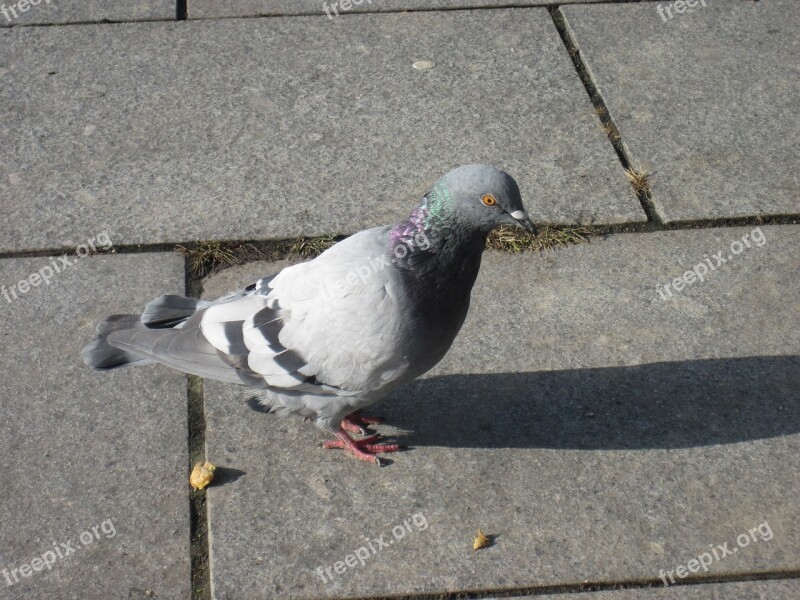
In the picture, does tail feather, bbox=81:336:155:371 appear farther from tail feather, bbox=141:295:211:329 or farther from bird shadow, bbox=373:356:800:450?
bird shadow, bbox=373:356:800:450

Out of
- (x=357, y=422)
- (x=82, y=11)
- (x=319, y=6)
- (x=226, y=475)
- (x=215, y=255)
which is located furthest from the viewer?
(x=319, y=6)

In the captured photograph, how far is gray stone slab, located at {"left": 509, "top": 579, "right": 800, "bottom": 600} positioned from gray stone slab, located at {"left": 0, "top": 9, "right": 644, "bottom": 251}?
2.05 m

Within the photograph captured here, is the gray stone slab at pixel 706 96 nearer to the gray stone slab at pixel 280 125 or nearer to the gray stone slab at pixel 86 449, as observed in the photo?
the gray stone slab at pixel 280 125

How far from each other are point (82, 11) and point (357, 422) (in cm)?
377

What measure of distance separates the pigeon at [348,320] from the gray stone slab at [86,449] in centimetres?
29

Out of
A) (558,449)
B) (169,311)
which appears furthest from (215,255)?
(558,449)

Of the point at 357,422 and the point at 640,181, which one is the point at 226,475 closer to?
the point at 357,422

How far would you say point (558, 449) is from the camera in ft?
12.5

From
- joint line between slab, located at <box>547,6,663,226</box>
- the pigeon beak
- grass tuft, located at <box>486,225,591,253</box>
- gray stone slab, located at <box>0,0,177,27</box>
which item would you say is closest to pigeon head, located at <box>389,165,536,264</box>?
the pigeon beak

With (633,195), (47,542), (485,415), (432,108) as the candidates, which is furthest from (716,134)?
(47,542)

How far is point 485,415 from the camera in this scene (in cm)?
396

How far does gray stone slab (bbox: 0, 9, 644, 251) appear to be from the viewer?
4.85m

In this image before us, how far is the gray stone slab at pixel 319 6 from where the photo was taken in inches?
246

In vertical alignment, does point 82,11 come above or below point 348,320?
above
